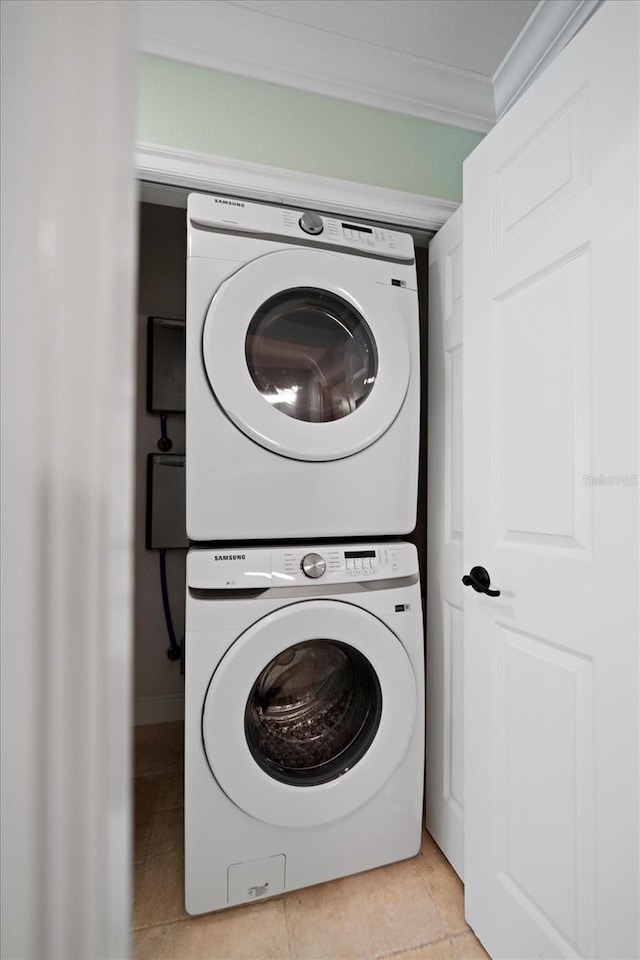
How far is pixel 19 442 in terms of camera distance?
272 mm

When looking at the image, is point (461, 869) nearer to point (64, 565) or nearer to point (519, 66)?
point (64, 565)

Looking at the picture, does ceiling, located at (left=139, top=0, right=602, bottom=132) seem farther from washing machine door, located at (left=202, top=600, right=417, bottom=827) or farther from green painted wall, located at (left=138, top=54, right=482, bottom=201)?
washing machine door, located at (left=202, top=600, right=417, bottom=827)

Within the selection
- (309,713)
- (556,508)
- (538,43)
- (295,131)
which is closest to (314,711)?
(309,713)


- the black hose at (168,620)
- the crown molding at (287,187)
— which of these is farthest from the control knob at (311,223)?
the black hose at (168,620)

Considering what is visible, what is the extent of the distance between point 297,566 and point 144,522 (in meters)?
1.20

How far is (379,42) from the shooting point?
1.33m

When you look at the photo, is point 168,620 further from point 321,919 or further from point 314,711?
point 321,919

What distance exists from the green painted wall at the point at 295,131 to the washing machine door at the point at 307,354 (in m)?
0.35

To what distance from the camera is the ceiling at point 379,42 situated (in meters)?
1.23

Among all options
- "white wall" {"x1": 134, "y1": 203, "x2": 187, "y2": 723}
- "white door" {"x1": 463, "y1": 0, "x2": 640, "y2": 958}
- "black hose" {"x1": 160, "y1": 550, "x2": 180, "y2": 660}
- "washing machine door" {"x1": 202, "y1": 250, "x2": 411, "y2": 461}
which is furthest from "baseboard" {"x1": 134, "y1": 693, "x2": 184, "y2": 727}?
"washing machine door" {"x1": 202, "y1": 250, "x2": 411, "y2": 461}

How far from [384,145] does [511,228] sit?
67 cm

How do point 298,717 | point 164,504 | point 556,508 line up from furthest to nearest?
point 164,504
point 298,717
point 556,508

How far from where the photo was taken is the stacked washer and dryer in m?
1.13

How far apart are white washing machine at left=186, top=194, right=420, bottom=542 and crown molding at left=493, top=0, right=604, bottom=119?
0.57 meters
